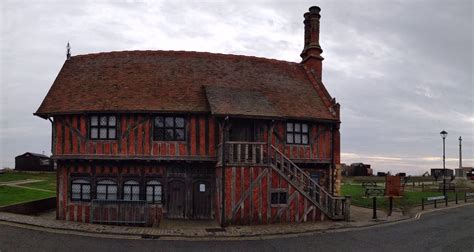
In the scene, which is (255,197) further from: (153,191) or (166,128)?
(166,128)

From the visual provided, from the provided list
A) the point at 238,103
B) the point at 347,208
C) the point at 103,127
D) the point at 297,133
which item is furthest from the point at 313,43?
the point at 103,127

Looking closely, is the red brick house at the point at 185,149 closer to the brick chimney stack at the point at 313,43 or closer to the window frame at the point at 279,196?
the window frame at the point at 279,196

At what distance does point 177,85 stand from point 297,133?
22.7 feet

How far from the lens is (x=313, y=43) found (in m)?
23.5

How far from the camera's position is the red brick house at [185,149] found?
54.7 feet

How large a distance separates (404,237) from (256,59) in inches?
543

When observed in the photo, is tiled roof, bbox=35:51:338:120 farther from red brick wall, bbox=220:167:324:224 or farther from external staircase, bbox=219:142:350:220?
red brick wall, bbox=220:167:324:224

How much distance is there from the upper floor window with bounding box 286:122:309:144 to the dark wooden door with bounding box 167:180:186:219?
605cm

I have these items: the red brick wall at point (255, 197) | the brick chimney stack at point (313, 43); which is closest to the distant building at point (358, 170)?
the brick chimney stack at point (313, 43)

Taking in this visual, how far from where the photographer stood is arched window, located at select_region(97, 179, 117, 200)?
59.9 feet

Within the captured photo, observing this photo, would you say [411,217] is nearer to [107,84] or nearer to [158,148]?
[158,148]

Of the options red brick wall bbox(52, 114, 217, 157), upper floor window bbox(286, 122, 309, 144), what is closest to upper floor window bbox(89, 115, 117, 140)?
red brick wall bbox(52, 114, 217, 157)

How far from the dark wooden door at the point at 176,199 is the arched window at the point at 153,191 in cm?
54

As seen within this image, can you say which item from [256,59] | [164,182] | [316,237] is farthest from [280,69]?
[316,237]
